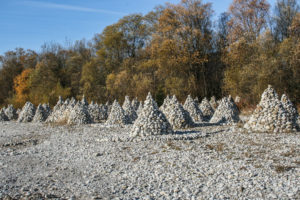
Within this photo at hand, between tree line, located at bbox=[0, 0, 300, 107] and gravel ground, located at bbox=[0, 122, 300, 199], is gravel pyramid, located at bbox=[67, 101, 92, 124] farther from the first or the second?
tree line, located at bbox=[0, 0, 300, 107]

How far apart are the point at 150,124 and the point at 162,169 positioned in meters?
3.81

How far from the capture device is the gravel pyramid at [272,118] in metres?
9.30

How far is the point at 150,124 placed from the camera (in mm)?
9797

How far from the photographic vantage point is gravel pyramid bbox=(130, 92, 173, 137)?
9688 millimetres

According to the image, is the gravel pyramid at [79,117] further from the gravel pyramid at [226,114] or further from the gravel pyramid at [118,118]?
the gravel pyramid at [226,114]

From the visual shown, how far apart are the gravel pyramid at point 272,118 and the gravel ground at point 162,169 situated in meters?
0.44

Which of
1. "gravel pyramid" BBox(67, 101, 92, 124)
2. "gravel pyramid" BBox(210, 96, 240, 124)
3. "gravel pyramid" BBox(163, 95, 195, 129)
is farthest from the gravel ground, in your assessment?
"gravel pyramid" BBox(67, 101, 92, 124)

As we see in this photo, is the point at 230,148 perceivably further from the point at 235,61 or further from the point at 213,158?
the point at 235,61

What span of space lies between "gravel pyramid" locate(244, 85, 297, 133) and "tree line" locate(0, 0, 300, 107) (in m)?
10.1

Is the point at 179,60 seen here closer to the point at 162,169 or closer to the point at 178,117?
the point at 178,117

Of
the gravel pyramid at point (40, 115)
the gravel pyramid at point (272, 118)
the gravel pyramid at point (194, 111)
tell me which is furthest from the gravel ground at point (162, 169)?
the gravel pyramid at point (40, 115)

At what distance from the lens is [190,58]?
83.8ft

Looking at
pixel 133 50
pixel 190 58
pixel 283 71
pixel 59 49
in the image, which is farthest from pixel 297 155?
pixel 59 49

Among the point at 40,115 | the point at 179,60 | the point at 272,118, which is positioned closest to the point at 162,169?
the point at 272,118
